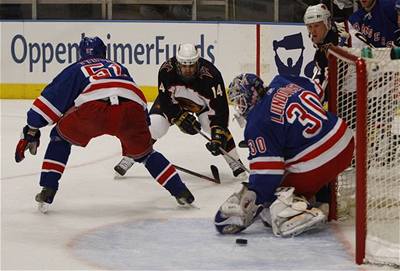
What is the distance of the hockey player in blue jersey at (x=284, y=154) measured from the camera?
11.6ft

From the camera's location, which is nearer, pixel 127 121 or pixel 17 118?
pixel 127 121

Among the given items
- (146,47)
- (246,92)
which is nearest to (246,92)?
(246,92)

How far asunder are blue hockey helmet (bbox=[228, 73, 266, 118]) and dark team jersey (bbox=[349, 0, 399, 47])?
1648 millimetres

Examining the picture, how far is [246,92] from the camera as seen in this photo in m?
3.61

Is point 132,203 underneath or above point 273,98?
underneath

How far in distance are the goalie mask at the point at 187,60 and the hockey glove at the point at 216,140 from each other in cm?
29

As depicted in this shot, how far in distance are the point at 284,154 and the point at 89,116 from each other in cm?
86

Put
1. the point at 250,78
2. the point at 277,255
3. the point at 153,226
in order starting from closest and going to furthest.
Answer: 1. the point at 277,255
2. the point at 250,78
3. the point at 153,226

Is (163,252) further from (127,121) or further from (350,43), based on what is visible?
(350,43)

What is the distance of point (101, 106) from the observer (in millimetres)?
3963

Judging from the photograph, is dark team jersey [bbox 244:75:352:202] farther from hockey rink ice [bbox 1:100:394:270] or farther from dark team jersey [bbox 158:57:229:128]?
dark team jersey [bbox 158:57:229:128]

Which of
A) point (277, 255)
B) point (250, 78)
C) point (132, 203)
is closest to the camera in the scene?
point (277, 255)

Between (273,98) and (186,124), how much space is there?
132 cm

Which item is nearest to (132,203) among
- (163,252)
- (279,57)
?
(163,252)
